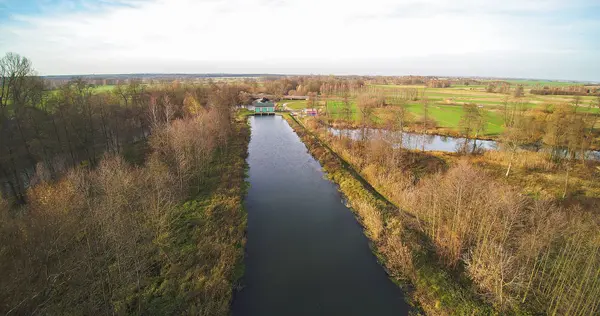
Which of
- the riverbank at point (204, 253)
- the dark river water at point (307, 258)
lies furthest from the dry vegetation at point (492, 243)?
the riverbank at point (204, 253)

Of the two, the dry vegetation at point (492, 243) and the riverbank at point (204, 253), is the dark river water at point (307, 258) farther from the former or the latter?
the dry vegetation at point (492, 243)

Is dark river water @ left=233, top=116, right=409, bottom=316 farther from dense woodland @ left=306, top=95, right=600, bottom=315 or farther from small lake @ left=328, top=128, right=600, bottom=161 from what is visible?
small lake @ left=328, top=128, right=600, bottom=161

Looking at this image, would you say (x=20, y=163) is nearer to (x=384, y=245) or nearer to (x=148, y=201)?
(x=148, y=201)

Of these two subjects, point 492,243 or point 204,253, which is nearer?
point 492,243

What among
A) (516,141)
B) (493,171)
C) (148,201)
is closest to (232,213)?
(148,201)

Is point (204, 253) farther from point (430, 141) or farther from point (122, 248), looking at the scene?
point (430, 141)

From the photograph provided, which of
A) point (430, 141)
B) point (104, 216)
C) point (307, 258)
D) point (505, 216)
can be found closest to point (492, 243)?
point (505, 216)
